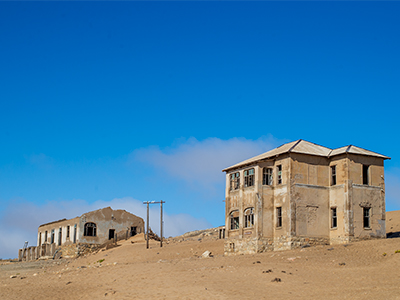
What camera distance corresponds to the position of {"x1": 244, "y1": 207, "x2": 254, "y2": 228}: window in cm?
4034

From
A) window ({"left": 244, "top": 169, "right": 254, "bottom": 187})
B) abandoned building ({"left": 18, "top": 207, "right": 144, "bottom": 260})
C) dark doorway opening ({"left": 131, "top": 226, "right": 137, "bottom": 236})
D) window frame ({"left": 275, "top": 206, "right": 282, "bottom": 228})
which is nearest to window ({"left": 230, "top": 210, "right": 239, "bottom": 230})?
window ({"left": 244, "top": 169, "right": 254, "bottom": 187})

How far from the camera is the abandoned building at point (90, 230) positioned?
62906 millimetres

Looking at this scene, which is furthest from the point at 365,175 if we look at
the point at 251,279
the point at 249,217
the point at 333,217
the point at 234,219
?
the point at 251,279

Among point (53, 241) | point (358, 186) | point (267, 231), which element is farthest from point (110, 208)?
point (358, 186)

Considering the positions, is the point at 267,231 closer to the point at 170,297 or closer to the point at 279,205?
the point at 279,205

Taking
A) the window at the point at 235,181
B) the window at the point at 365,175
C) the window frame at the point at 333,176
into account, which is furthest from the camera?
the window at the point at 235,181

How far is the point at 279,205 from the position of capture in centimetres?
3928

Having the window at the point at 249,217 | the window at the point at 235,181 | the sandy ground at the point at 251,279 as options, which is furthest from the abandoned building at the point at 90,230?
the window at the point at 249,217

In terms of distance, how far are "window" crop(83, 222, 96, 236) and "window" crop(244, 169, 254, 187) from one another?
29.0m

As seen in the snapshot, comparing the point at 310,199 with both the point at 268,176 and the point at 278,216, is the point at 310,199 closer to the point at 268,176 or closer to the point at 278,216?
the point at 278,216

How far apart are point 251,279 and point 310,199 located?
46.8ft

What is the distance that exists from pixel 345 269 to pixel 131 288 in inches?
481

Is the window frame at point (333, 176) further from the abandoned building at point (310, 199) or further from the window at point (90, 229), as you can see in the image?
the window at point (90, 229)

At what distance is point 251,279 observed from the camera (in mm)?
26328
